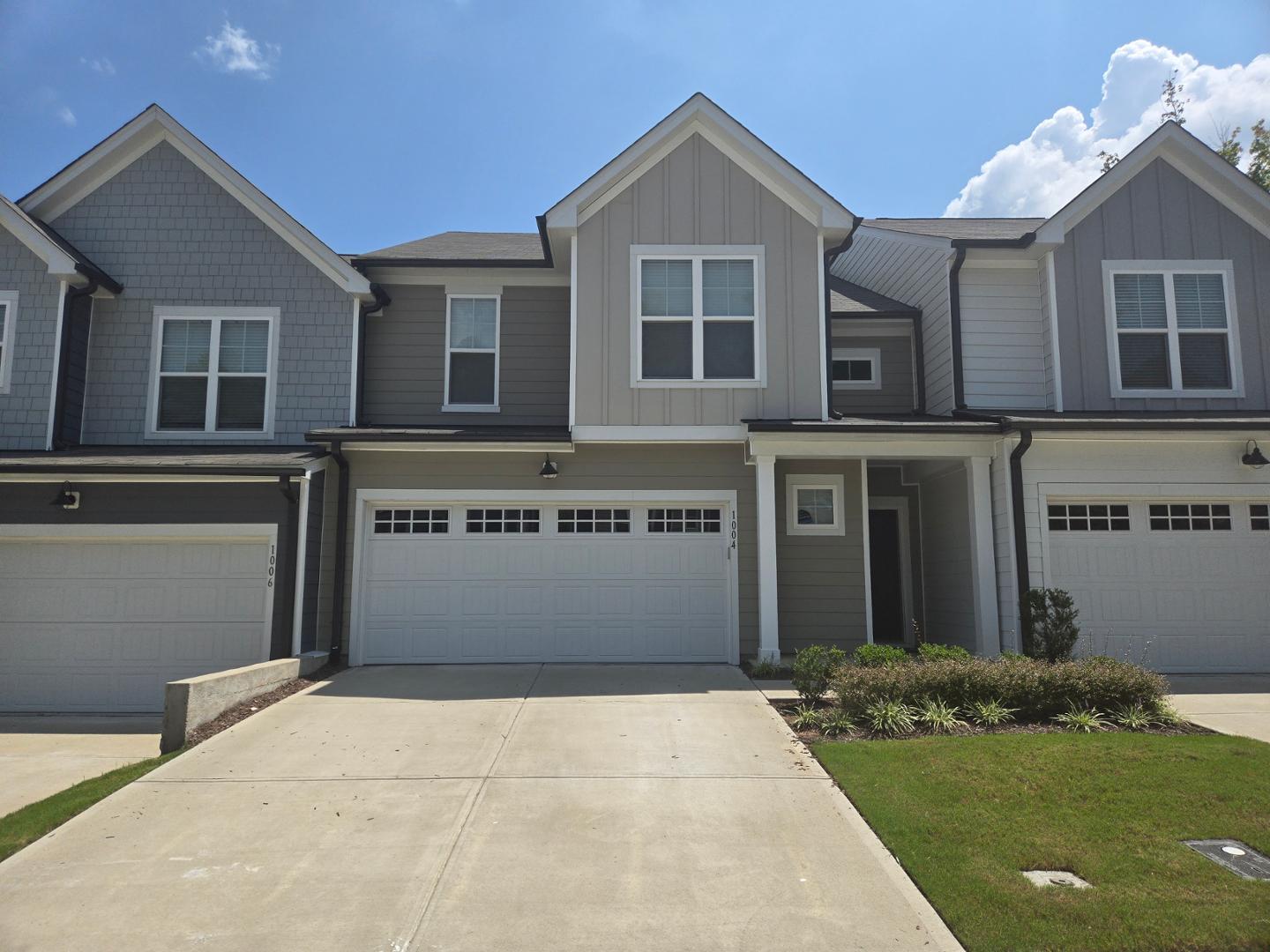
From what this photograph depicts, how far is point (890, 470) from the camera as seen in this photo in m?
13.8

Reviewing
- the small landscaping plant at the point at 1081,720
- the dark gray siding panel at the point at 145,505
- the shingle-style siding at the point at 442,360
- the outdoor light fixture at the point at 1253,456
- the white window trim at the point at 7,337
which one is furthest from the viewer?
the shingle-style siding at the point at 442,360

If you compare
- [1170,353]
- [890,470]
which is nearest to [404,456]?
[890,470]

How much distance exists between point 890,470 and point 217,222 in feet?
35.6

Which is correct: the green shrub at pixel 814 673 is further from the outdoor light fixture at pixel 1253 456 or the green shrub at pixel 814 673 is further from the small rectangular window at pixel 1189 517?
the outdoor light fixture at pixel 1253 456

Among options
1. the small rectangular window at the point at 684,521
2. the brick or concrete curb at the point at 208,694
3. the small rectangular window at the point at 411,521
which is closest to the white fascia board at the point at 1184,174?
the small rectangular window at the point at 684,521

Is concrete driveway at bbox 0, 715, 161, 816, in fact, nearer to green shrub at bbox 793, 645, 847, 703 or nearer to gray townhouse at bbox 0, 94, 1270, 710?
gray townhouse at bbox 0, 94, 1270, 710

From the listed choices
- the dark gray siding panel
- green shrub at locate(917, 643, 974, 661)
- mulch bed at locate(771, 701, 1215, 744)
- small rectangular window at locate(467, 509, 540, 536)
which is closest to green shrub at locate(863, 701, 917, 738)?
mulch bed at locate(771, 701, 1215, 744)

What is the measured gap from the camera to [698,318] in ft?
37.2

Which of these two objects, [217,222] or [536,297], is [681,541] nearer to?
[536,297]

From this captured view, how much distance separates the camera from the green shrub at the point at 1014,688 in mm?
7727

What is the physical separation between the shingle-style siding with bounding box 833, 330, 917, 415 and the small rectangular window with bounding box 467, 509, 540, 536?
5.25 meters

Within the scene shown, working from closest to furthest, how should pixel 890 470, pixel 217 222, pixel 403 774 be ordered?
pixel 403 774 → pixel 217 222 → pixel 890 470

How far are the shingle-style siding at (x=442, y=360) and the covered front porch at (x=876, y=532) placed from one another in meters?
3.51

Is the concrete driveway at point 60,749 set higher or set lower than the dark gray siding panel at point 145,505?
lower
